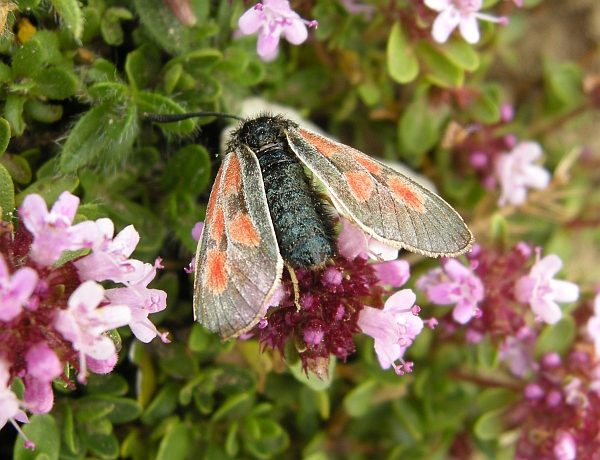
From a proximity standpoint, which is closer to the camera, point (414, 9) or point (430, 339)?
point (414, 9)

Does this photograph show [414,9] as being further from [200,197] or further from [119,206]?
[119,206]

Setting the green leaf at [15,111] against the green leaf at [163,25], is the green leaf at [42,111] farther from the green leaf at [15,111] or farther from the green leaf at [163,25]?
the green leaf at [163,25]

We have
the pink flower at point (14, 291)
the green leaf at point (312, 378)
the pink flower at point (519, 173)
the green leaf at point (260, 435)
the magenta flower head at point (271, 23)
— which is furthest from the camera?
the pink flower at point (519, 173)

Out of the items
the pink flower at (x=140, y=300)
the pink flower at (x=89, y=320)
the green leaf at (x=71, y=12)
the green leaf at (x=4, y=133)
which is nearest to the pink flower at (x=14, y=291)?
the pink flower at (x=89, y=320)

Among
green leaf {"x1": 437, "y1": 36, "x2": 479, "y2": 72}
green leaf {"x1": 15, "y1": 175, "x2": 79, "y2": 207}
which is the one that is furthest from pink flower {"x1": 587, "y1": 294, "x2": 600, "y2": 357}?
green leaf {"x1": 15, "y1": 175, "x2": 79, "y2": 207}

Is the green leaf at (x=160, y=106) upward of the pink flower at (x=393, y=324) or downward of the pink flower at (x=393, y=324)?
upward

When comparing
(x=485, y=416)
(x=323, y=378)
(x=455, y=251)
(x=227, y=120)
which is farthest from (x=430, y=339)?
(x=227, y=120)
